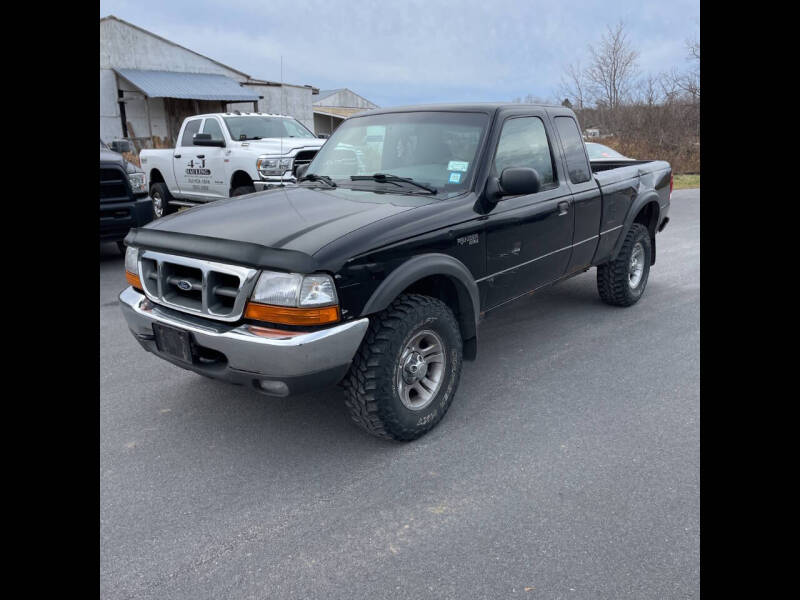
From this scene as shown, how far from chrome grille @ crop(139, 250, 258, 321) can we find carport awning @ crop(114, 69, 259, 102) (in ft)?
75.2

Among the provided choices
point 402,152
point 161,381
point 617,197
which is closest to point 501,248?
point 402,152

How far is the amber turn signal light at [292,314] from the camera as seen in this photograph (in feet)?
9.91

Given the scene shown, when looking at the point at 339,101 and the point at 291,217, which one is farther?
the point at 339,101

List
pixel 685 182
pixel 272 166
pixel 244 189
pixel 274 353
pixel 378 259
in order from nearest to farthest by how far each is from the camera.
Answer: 1. pixel 274 353
2. pixel 378 259
3. pixel 272 166
4. pixel 244 189
5. pixel 685 182

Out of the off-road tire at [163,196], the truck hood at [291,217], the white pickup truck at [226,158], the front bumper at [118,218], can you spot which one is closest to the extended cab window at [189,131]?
the white pickup truck at [226,158]

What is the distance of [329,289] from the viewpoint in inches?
120

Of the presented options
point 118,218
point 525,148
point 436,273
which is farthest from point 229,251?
point 118,218

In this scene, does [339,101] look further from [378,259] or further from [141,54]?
[378,259]

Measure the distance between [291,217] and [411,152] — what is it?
45.6 inches

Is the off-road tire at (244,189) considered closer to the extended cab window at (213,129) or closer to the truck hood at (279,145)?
the truck hood at (279,145)

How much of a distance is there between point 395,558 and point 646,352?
3135 millimetres

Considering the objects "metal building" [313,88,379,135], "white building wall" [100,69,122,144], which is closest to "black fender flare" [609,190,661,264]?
"white building wall" [100,69,122,144]

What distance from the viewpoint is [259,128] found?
37.7 feet
